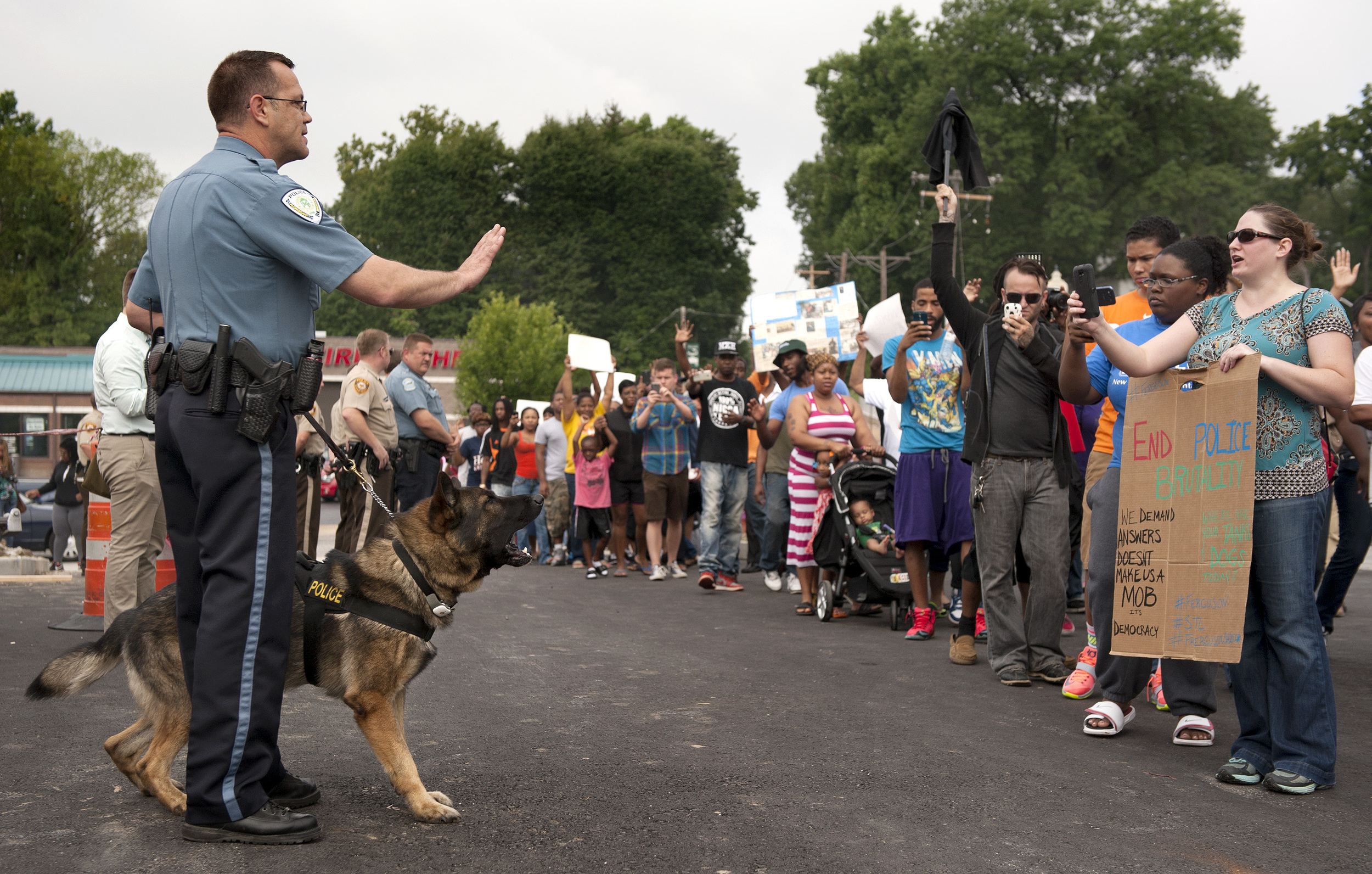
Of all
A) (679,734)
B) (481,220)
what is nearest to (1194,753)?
(679,734)

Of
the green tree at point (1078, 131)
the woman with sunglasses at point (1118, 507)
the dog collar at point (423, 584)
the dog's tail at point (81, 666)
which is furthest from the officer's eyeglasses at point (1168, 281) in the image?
the green tree at point (1078, 131)

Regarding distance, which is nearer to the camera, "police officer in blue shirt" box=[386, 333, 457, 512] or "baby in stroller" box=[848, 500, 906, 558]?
"baby in stroller" box=[848, 500, 906, 558]

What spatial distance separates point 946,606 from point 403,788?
21.7 ft

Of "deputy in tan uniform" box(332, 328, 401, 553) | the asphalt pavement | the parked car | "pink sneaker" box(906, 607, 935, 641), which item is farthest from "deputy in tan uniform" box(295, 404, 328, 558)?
the parked car

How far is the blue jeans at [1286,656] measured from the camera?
421 centimetres

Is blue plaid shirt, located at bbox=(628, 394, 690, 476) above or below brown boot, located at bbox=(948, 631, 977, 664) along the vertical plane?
above

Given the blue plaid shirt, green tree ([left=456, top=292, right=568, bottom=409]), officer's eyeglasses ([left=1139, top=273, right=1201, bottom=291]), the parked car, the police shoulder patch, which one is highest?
green tree ([left=456, top=292, right=568, bottom=409])

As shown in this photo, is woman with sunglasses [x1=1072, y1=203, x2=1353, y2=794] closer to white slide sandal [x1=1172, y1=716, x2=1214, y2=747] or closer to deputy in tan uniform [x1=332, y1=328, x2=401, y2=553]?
white slide sandal [x1=1172, y1=716, x2=1214, y2=747]

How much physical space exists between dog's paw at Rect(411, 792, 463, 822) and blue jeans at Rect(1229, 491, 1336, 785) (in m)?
3.01

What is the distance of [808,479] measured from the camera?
9.80 m

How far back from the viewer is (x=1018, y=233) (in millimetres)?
44469

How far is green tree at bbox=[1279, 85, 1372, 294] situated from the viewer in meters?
46.8

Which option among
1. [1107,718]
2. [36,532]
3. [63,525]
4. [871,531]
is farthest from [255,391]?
[36,532]

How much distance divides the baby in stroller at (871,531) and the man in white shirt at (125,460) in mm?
4980
